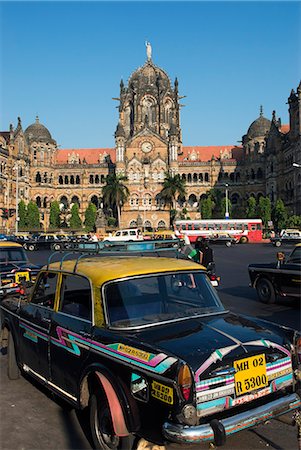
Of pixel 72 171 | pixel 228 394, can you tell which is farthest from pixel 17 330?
pixel 72 171

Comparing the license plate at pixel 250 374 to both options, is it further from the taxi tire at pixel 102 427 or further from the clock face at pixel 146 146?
the clock face at pixel 146 146

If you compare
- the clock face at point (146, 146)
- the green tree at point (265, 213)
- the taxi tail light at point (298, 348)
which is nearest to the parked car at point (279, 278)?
the taxi tail light at point (298, 348)

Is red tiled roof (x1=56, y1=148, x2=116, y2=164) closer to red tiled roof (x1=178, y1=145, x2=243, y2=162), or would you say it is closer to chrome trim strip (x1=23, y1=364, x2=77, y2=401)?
red tiled roof (x1=178, y1=145, x2=243, y2=162)

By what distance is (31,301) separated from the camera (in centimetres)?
550

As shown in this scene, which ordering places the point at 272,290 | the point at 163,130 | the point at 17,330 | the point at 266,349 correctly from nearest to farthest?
the point at 266,349, the point at 17,330, the point at 272,290, the point at 163,130

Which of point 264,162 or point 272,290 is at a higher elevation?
point 264,162

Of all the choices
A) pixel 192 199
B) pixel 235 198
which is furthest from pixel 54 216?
pixel 235 198

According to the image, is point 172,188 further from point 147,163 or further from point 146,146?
point 146,146

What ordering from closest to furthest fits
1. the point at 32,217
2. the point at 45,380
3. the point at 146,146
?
the point at 45,380, the point at 32,217, the point at 146,146

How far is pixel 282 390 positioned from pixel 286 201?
6420cm

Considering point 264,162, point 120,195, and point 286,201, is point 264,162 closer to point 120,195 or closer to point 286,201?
point 286,201

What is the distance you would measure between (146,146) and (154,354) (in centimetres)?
7144

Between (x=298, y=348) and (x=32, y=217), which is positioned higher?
(x=32, y=217)

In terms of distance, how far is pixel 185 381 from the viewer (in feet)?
10.3
